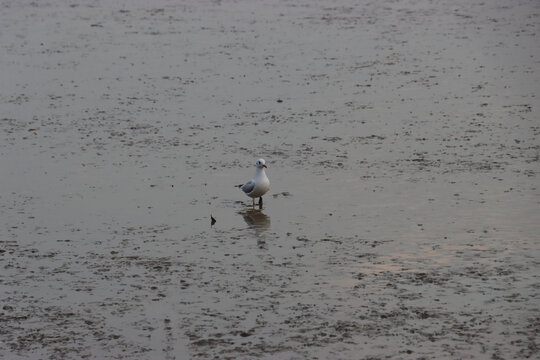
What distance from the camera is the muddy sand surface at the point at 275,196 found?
39.8 ft

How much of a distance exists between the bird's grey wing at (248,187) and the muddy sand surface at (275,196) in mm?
322

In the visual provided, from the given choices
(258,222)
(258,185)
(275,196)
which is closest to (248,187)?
(258,185)

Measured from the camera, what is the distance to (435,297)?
42.1ft

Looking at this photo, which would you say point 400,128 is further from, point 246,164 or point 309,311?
point 309,311

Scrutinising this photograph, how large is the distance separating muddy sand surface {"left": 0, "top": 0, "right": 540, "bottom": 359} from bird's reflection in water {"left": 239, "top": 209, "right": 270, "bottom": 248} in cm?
8

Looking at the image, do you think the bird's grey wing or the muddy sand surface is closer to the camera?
the muddy sand surface

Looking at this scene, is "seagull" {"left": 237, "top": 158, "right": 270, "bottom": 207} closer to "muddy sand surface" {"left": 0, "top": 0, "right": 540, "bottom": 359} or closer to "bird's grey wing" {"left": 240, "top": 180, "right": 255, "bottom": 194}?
"bird's grey wing" {"left": 240, "top": 180, "right": 255, "bottom": 194}

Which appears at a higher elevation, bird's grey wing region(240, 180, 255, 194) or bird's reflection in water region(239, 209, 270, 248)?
bird's grey wing region(240, 180, 255, 194)

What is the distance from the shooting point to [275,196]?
17906mm

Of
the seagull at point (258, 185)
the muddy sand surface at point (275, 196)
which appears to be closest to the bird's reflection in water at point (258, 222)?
the muddy sand surface at point (275, 196)

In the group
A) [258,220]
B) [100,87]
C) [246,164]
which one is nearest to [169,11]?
[100,87]

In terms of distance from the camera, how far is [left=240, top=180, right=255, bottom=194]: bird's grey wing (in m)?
17.3

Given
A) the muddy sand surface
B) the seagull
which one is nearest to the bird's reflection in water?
the muddy sand surface

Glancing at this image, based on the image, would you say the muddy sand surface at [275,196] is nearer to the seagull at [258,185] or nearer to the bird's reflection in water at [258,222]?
the bird's reflection in water at [258,222]
